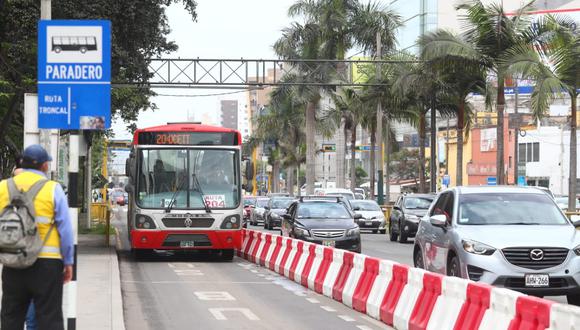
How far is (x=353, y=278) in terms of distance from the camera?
15.3 metres

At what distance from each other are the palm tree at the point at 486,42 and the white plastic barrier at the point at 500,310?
2688 centimetres

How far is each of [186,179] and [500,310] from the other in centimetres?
1609

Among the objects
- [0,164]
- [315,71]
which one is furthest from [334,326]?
[0,164]

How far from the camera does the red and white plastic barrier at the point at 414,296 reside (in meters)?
8.58

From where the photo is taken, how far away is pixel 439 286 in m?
11.2

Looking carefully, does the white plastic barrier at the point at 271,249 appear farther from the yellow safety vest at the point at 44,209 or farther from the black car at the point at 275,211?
the black car at the point at 275,211

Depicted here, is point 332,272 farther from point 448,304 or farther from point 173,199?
point 173,199

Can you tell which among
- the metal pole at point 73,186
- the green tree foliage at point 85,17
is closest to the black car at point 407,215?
the green tree foliage at point 85,17

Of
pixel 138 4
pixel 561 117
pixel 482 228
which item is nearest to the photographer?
pixel 482 228

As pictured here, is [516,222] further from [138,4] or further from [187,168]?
[138,4]

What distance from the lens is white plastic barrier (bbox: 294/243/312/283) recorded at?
19264mm

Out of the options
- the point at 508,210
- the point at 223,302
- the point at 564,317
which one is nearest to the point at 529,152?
the point at 508,210

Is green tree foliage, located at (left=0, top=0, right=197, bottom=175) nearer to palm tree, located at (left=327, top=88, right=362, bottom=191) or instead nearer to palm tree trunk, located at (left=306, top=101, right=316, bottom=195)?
palm tree, located at (left=327, top=88, right=362, bottom=191)

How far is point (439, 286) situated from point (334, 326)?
2279 millimetres
